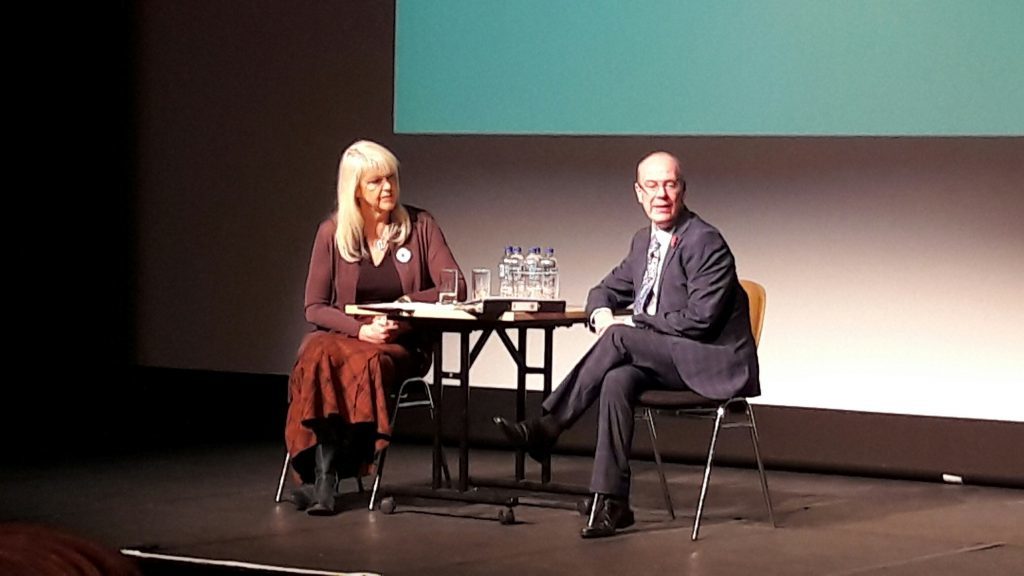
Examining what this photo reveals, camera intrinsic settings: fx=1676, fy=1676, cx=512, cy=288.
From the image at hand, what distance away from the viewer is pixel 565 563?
177 inches

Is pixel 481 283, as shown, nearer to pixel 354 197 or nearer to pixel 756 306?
pixel 354 197

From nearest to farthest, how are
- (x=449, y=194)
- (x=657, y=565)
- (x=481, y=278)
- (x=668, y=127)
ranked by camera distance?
(x=657, y=565) < (x=481, y=278) < (x=668, y=127) < (x=449, y=194)

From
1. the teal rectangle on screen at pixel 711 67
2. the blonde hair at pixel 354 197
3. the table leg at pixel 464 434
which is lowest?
the table leg at pixel 464 434

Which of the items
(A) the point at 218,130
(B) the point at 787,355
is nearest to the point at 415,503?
(B) the point at 787,355

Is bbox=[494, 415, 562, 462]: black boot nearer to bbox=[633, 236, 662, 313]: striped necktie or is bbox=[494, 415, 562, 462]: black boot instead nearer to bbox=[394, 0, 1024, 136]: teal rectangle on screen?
bbox=[633, 236, 662, 313]: striped necktie

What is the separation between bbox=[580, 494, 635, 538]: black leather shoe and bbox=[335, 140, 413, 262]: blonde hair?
3.59 ft

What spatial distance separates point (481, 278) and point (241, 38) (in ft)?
8.39

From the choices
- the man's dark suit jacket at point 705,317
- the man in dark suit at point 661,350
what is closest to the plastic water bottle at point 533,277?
the man in dark suit at point 661,350

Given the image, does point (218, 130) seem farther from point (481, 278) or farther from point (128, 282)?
point (481, 278)

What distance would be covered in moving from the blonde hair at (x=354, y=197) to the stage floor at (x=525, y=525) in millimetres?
842

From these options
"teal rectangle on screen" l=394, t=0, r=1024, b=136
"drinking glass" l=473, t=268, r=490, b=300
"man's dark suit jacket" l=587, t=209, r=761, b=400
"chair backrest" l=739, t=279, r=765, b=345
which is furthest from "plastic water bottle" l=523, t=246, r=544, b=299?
"teal rectangle on screen" l=394, t=0, r=1024, b=136

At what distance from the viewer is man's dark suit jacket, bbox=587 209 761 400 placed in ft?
16.0

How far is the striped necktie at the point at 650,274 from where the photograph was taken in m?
5.10

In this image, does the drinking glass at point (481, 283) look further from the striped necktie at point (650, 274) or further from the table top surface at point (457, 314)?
the striped necktie at point (650, 274)
